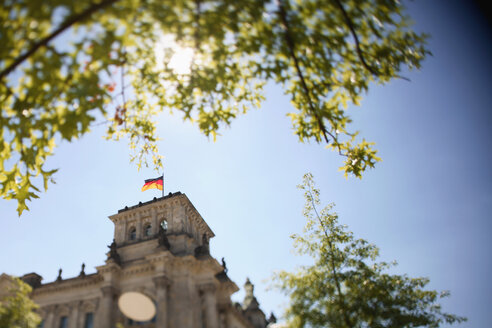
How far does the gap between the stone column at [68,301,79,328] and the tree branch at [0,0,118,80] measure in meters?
24.1

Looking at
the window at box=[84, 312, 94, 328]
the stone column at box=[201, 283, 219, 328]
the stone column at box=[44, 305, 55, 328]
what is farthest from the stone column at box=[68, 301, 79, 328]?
the stone column at box=[201, 283, 219, 328]

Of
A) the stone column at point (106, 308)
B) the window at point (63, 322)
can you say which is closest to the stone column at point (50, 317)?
the window at point (63, 322)

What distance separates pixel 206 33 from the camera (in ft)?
27.7

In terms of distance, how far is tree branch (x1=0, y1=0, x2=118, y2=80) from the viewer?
6.96 meters

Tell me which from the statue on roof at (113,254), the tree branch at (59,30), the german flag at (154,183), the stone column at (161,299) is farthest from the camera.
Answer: the german flag at (154,183)

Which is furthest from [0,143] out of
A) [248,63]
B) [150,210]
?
[150,210]

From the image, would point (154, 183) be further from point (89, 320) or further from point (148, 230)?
point (89, 320)

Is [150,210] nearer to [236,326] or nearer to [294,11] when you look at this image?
[236,326]

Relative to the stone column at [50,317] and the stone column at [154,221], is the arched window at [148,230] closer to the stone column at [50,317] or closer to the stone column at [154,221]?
the stone column at [154,221]

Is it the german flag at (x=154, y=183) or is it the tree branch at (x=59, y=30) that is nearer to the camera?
the tree branch at (x=59, y=30)

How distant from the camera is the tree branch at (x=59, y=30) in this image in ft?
22.8

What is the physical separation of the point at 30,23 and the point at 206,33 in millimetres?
4034

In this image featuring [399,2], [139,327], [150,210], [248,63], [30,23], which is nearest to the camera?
[30,23]

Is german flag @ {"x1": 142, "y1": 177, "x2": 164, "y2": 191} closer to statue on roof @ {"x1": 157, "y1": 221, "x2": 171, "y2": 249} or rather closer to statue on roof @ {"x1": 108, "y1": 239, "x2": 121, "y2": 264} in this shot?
statue on roof @ {"x1": 157, "y1": 221, "x2": 171, "y2": 249}
